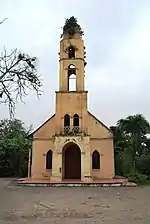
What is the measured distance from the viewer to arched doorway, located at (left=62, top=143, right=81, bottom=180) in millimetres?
28781

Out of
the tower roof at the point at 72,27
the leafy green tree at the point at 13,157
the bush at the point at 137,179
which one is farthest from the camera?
the leafy green tree at the point at 13,157

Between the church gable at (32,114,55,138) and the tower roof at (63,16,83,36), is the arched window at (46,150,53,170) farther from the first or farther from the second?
the tower roof at (63,16,83,36)

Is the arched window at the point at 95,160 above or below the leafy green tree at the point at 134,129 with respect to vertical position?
below

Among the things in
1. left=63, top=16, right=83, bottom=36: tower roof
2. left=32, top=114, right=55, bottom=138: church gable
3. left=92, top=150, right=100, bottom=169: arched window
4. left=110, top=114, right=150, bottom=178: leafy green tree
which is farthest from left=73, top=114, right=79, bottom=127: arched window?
left=63, top=16, right=83, bottom=36: tower roof

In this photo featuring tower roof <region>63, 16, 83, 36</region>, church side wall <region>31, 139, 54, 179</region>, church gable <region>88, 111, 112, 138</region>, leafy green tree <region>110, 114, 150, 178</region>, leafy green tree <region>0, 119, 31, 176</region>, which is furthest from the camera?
leafy green tree <region>0, 119, 31, 176</region>

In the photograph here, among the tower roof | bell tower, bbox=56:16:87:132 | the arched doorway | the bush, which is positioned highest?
the tower roof

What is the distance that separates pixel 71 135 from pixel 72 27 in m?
10.5

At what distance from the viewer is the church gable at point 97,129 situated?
2948 cm

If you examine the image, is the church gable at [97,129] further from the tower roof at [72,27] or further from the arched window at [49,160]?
the tower roof at [72,27]

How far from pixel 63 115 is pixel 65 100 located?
1386 mm

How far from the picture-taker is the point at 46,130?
30125 millimetres

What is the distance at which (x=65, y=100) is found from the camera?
2880 cm

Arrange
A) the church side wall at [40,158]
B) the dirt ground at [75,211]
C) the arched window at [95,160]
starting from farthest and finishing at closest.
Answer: the church side wall at [40,158] < the arched window at [95,160] < the dirt ground at [75,211]

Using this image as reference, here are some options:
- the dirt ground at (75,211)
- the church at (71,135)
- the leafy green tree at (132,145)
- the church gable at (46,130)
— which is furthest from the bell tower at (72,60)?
the dirt ground at (75,211)
